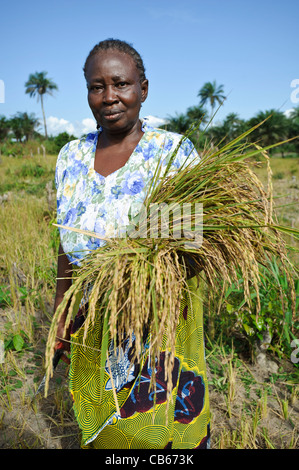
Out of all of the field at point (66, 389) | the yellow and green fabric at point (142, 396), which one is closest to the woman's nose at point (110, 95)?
the yellow and green fabric at point (142, 396)

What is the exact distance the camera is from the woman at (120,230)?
114 centimetres

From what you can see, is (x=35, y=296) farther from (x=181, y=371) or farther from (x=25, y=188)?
(x=25, y=188)

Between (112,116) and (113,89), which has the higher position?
(113,89)

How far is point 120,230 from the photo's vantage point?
1.15m

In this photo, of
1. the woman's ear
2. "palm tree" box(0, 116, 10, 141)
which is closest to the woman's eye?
the woman's ear

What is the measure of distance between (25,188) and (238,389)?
17.5ft

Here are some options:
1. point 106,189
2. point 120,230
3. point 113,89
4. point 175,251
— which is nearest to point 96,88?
point 113,89

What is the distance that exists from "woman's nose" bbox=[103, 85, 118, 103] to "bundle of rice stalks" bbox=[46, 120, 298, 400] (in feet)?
1.53

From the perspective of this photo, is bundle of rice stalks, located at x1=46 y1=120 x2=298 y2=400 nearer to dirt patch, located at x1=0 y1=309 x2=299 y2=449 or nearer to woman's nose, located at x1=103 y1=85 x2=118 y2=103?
woman's nose, located at x1=103 y1=85 x2=118 y2=103

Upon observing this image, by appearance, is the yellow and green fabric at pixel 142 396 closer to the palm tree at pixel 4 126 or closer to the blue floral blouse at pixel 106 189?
the blue floral blouse at pixel 106 189

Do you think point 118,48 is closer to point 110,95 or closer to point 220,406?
point 110,95

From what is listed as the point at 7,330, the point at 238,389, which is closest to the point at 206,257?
the point at 238,389

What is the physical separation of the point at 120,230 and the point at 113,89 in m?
0.62

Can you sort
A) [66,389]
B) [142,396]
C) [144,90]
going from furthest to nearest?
[66,389] → [144,90] → [142,396]
